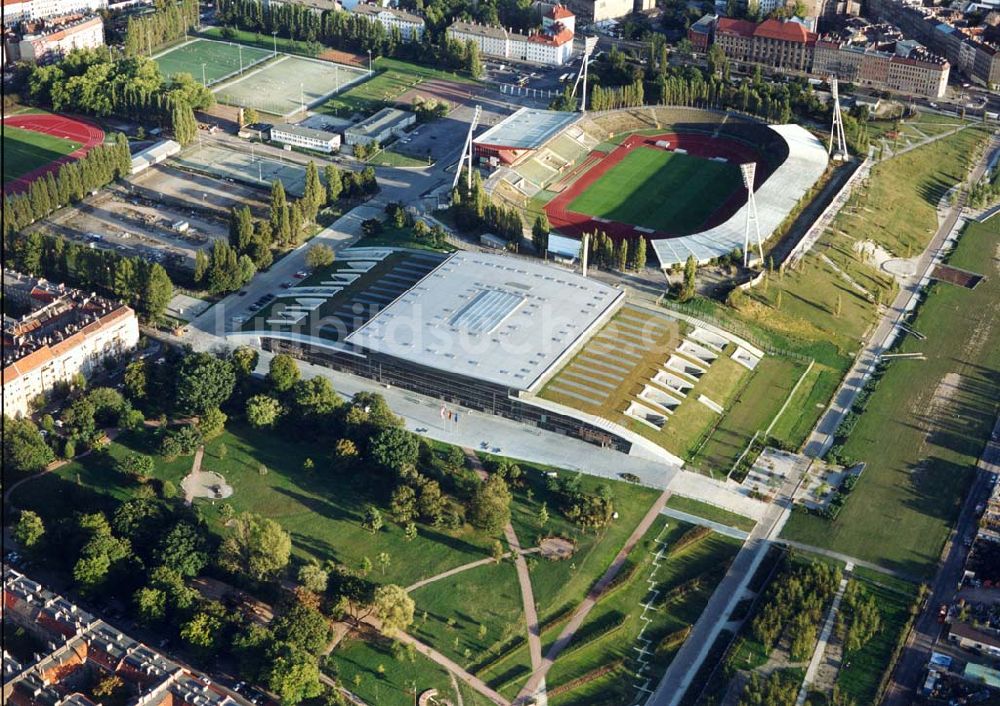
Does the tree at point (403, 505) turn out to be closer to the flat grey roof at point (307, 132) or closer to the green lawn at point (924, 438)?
the green lawn at point (924, 438)

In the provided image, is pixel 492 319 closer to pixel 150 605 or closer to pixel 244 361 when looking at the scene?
pixel 244 361

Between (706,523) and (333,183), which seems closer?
(706,523)

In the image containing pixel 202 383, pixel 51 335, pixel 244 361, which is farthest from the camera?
pixel 51 335

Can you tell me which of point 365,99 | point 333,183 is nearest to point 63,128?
point 365,99

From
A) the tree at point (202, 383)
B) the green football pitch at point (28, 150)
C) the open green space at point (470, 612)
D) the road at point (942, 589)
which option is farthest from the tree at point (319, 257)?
the road at point (942, 589)

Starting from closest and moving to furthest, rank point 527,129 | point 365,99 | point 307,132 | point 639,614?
point 639,614 → point 307,132 → point 527,129 → point 365,99

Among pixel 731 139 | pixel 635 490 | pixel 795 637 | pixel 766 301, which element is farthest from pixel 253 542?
pixel 731 139
